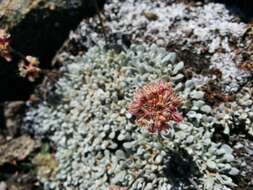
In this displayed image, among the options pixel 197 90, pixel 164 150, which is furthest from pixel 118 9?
pixel 164 150

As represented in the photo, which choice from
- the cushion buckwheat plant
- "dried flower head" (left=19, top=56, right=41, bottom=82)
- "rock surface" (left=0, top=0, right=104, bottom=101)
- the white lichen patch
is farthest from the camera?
"rock surface" (left=0, top=0, right=104, bottom=101)

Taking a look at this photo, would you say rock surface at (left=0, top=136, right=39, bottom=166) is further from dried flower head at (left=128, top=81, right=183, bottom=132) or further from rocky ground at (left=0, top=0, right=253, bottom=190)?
dried flower head at (left=128, top=81, right=183, bottom=132)

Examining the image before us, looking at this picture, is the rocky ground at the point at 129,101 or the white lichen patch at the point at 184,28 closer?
the rocky ground at the point at 129,101

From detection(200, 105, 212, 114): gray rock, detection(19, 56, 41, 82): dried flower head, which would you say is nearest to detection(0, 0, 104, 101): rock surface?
detection(19, 56, 41, 82): dried flower head

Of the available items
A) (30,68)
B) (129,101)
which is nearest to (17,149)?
(30,68)

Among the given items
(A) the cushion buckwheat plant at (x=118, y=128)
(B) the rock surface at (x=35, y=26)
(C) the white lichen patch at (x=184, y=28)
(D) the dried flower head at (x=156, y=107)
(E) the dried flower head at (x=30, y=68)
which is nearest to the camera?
(D) the dried flower head at (x=156, y=107)

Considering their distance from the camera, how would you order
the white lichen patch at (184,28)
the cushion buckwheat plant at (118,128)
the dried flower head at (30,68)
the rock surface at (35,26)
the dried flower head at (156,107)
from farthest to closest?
1. the rock surface at (35,26)
2. the dried flower head at (30,68)
3. the white lichen patch at (184,28)
4. the cushion buckwheat plant at (118,128)
5. the dried flower head at (156,107)

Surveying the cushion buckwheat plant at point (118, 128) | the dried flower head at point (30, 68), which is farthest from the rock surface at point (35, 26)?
the dried flower head at point (30, 68)

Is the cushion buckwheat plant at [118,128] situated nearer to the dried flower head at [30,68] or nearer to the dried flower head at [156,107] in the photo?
the dried flower head at [156,107]

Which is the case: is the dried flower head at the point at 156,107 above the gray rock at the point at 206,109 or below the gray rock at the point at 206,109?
above
